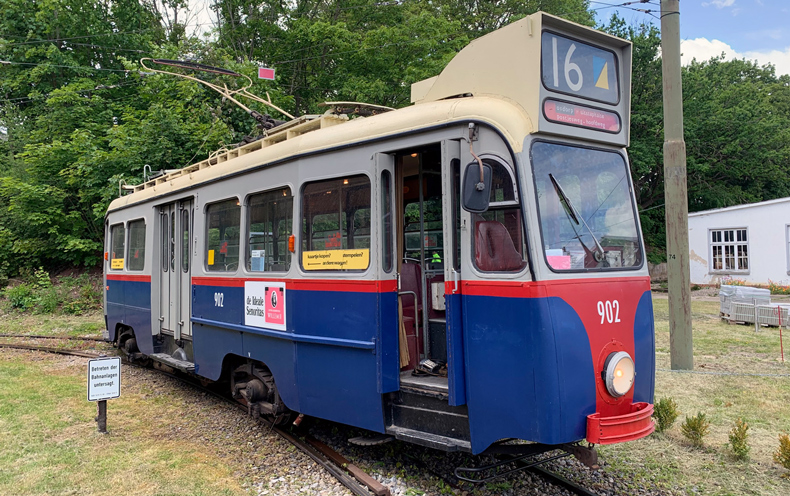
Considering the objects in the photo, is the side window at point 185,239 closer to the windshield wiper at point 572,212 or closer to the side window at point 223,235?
the side window at point 223,235

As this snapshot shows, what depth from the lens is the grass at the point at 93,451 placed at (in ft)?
16.3

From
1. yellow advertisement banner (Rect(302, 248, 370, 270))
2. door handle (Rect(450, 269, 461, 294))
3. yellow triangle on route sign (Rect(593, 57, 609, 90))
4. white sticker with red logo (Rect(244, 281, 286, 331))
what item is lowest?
white sticker with red logo (Rect(244, 281, 286, 331))

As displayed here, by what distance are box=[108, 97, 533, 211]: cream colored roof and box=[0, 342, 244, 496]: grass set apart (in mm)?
3034

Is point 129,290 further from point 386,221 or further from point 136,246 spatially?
point 386,221

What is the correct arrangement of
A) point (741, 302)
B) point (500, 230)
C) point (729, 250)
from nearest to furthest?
point (500, 230) → point (741, 302) → point (729, 250)

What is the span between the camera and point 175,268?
8367 mm

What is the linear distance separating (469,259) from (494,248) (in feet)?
0.68

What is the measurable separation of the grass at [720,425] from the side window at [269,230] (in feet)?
12.2

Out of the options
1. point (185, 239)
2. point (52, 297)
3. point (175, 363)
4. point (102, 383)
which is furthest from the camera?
point (52, 297)

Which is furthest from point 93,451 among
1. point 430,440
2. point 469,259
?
point 469,259

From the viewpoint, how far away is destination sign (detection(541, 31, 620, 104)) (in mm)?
4398

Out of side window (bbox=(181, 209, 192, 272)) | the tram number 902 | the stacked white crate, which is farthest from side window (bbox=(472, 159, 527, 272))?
the stacked white crate

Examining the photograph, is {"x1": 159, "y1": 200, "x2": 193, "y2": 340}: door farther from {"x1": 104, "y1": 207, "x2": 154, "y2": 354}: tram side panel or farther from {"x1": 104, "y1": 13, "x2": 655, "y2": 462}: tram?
{"x1": 104, "y1": 13, "x2": 655, "y2": 462}: tram

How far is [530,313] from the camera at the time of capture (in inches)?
157
